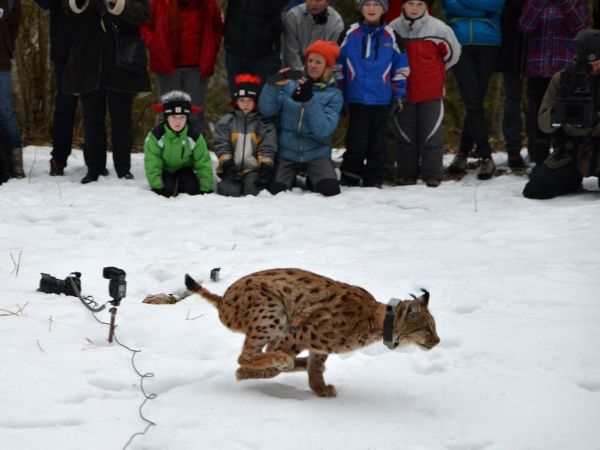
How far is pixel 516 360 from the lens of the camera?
4.52 m

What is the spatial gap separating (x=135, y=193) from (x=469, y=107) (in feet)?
12.3

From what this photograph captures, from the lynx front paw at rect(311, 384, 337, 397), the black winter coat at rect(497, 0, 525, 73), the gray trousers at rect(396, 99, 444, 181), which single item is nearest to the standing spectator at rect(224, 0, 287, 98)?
the gray trousers at rect(396, 99, 444, 181)

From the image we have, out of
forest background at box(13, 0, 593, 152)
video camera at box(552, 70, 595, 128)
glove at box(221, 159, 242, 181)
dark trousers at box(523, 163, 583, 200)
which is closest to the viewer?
video camera at box(552, 70, 595, 128)

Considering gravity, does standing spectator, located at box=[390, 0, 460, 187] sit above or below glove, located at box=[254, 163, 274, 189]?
above

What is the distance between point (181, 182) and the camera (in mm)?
8953

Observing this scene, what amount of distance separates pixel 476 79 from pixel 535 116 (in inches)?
30.1

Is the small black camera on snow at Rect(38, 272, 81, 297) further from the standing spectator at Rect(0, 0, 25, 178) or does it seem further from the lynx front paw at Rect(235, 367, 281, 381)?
the standing spectator at Rect(0, 0, 25, 178)

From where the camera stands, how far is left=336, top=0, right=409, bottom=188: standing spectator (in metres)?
9.14

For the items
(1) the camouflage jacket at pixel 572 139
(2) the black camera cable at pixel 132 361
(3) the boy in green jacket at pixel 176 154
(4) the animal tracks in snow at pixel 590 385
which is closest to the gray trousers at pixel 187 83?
(3) the boy in green jacket at pixel 176 154

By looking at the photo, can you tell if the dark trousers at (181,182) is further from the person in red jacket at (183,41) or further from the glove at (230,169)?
the person in red jacket at (183,41)

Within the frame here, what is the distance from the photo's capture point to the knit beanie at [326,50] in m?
8.77

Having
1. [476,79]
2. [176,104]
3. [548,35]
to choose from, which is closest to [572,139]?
[548,35]

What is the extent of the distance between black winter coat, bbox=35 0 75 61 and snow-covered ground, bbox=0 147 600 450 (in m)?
1.63

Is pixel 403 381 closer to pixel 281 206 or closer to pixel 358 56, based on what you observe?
pixel 281 206
